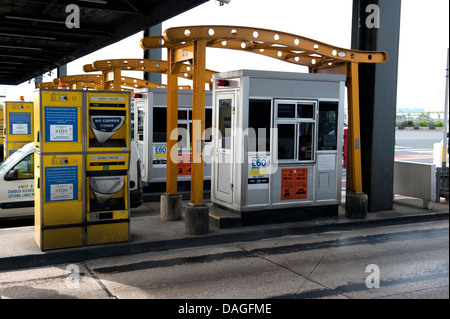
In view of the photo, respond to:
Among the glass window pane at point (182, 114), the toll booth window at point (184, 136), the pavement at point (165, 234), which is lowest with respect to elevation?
the pavement at point (165, 234)

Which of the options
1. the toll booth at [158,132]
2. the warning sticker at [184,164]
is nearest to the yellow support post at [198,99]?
the toll booth at [158,132]

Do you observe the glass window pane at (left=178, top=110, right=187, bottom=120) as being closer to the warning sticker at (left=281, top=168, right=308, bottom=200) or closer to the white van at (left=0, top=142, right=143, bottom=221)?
the white van at (left=0, top=142, right=143, bottom=221)

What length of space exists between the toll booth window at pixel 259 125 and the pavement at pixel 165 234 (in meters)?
1.55

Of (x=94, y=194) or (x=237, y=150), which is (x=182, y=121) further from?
(x=94, y=194)

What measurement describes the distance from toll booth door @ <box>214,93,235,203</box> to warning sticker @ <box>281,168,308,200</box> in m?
1.04

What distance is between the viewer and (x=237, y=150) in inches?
366

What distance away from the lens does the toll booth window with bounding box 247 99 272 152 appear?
30.3 ft

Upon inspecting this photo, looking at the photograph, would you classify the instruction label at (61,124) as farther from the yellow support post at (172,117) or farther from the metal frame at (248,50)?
the yellow support post at (172,117)

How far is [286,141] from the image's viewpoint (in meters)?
9.65

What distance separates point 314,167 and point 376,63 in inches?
111

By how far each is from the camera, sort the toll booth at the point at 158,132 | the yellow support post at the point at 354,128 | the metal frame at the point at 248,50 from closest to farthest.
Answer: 1. the metal frame at the point at 248,50
2. the yellow support post at the point at 354,128
3. the toll booth at the point at 158,132

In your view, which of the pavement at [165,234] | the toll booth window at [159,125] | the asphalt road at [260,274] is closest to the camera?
the asphalt road at [260,274]

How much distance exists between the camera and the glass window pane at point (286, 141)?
9.58 meters
